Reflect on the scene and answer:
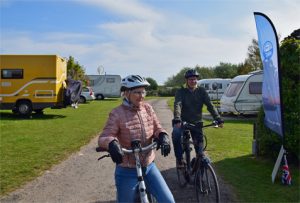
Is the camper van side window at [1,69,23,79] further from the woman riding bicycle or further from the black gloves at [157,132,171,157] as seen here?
the black gloves at [157,132,171,157]

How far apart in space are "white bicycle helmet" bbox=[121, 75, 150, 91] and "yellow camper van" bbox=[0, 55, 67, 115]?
60.5 ft

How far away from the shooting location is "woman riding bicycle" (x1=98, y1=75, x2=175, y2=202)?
3.97m

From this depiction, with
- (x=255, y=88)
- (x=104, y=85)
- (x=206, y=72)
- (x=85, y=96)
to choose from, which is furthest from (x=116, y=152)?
(x=206, y=72)

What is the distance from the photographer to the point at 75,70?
50.2 meters

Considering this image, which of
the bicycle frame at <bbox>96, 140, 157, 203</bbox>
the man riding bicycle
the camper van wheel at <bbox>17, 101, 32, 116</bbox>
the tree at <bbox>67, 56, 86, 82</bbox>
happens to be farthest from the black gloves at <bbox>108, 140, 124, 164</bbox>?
the tree at <bbox>67, 56, 86, 82</bbox>

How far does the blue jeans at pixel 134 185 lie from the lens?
394 cm

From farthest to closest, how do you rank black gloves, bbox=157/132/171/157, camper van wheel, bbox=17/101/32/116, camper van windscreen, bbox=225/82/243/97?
camper van windscreen, bbox=225/82/243/97 < camper van wheel, bbox=17/101/32/116 < black gloves, bbox=157/132/171/157

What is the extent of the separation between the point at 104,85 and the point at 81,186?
43.2 m

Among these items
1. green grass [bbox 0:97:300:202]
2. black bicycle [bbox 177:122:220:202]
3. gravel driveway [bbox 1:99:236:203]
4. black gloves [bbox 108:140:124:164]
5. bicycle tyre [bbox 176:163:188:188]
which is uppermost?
black gloves [bbox 108:140:124:164]

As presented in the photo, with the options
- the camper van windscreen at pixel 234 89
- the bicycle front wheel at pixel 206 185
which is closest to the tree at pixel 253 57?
the camper van windscreen at pixel 234 89

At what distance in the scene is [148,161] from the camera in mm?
4145

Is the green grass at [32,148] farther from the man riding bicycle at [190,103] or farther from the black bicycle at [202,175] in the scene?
the black bicycle at [202,175]

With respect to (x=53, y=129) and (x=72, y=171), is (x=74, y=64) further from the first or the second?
(x=72, y=171)

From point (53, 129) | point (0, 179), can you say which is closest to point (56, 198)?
point (0, 179)
